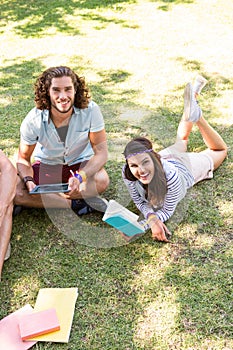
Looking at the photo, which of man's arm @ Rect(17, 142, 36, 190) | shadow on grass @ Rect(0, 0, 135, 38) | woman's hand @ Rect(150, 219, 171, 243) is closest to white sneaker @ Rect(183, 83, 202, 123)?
woman's hand @ Rect(150, 219, 171, 243)

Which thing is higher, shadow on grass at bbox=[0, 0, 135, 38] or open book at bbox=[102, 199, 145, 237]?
open book at bbox=[102, 199, 145, 237]

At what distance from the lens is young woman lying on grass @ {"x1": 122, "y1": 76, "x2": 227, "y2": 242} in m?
2.88

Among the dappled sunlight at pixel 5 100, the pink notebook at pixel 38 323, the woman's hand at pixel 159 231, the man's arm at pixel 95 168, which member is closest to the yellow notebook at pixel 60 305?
the pink notebook at pixel 38 323

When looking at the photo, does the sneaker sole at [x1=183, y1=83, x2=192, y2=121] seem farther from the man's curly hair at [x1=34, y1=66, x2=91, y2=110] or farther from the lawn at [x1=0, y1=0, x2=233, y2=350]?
the man's curly hair at [x1=34, y1=66, x2=91, y2=110]

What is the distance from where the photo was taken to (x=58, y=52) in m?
5.83

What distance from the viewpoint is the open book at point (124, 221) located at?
2.89m

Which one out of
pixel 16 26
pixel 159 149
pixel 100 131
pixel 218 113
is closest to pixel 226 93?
pixel 218 113

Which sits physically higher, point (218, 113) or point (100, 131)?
point (100, 131)

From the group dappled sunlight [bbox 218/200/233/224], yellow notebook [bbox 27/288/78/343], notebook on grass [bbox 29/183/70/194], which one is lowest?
yellow notebook [bbox 27/288/78/343]

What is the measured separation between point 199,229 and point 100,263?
67 cm

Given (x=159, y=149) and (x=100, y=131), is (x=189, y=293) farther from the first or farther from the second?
(x=159, y=149)

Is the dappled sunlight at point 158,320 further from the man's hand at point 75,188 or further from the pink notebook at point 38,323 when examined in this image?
the man's hand at point 75,188

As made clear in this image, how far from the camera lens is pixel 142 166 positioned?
9.37 ft

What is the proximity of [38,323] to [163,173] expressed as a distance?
3.77ft
